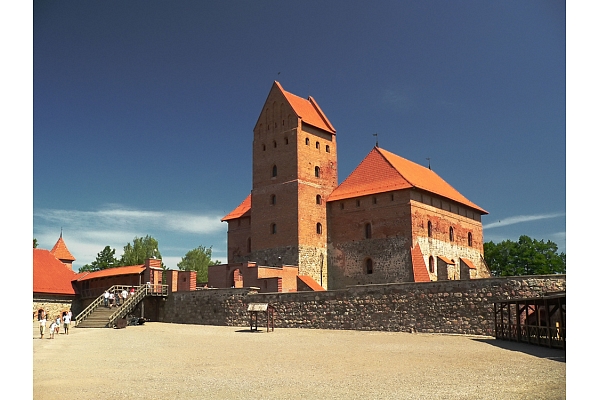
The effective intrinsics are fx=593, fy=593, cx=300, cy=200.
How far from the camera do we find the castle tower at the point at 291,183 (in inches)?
1396

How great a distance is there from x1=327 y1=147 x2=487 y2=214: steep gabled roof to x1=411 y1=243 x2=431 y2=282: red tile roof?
3.61 m

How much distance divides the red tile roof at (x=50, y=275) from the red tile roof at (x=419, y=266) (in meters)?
21.5

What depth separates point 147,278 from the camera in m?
33.7

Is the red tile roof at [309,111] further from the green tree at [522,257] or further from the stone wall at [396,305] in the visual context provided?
the green tree at [522,257]

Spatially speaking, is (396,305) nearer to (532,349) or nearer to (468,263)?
(532,349)

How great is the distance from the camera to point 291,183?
1421 inches

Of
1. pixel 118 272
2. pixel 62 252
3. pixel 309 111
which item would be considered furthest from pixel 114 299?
pixel 62 252

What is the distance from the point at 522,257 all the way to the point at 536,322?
1614 inches

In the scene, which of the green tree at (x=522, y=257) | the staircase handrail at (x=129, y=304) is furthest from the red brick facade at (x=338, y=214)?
the green tree at (x=522, y=257)

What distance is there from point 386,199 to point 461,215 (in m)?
7.04

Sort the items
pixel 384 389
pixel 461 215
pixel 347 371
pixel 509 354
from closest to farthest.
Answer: pixel 384 389, pixel 347 371, pixel 509 354, pixel 461 215

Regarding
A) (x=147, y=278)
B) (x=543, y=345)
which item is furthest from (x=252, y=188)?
(x=543, y=345)

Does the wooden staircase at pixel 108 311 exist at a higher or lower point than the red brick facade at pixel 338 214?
lower

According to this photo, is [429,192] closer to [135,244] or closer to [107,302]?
[107,302]
